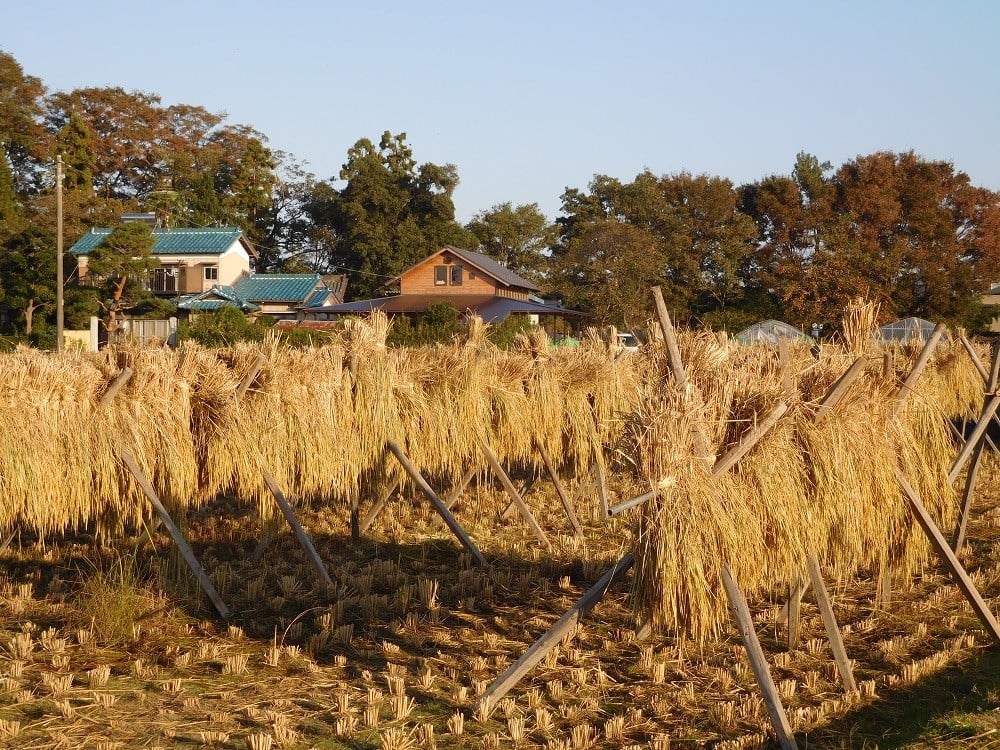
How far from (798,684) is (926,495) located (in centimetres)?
202

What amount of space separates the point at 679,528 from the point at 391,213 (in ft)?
178

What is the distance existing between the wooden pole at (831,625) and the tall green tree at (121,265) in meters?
36.2

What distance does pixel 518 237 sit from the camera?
6019cm

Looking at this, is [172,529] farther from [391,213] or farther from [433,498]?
[391,213]

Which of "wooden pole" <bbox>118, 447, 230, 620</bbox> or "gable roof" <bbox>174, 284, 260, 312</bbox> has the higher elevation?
"gable roof" <bbox>174, 284, 260, 312</bbox>

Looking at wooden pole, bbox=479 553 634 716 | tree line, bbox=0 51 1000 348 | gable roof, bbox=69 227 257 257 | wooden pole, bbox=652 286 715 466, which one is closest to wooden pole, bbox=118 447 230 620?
wooden pole, bbox=479 553 634 716

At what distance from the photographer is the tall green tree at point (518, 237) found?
196ft

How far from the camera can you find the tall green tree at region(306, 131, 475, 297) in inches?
2271

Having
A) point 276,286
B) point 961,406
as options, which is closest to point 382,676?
point 961,406

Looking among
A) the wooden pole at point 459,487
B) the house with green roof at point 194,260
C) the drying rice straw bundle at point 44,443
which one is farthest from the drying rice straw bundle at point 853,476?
the house with green roof at point 194,260

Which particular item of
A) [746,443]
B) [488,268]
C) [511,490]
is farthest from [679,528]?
[488,268]

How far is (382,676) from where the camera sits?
279 inches

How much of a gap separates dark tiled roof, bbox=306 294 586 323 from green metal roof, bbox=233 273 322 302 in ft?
11.9

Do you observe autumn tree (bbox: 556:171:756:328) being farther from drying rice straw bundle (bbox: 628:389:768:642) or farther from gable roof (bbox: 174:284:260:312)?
drying rice straw bundle (bbox: 628:389:768:642)
